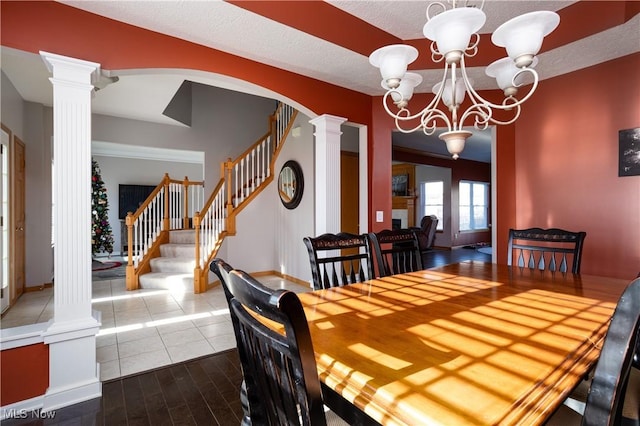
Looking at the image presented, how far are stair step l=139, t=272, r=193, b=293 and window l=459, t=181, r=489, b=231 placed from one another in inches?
329

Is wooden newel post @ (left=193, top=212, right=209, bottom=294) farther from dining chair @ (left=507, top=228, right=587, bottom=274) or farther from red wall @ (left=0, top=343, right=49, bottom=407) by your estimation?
dining chair @ (left=507, top=228, right=587, bottom=274)

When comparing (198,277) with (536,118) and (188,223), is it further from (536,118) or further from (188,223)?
(536,118)

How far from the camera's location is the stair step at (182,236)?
5.42m

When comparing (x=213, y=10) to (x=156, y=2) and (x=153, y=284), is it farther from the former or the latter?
(x=153, y=284)

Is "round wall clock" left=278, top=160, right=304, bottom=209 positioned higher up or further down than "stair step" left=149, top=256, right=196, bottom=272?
higher up

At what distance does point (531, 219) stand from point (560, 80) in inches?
53.8

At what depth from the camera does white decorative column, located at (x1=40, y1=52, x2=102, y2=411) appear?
6.14 feet

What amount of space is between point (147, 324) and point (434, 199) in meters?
8.76

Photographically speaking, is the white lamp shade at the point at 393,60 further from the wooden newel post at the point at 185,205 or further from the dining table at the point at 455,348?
the wooden newel post at the point at 185,205

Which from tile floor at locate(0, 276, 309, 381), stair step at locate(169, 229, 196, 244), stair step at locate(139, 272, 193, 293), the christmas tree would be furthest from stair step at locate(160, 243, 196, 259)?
the christmas tree

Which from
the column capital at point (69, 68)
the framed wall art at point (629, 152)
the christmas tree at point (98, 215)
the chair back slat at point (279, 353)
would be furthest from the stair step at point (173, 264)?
the framed wall art at point (629, 152)

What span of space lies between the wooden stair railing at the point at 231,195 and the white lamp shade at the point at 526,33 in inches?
163

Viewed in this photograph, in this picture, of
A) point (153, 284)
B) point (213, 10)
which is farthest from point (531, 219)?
point (153, 284)

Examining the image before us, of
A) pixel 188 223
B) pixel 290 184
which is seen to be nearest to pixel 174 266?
pixel 188 223
